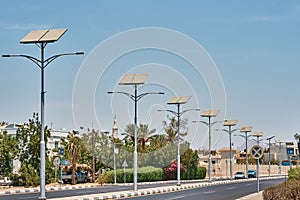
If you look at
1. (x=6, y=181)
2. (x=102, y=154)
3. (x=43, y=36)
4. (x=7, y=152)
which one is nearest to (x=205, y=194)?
(x=43, y=36)

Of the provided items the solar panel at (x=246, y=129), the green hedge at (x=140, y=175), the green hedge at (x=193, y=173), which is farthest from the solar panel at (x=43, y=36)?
the solar panel at (x=246, y=129)

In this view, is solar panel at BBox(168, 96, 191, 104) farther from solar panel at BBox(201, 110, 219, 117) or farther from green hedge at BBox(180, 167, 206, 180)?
green hedge at BBox(180, 167, 206, 180)

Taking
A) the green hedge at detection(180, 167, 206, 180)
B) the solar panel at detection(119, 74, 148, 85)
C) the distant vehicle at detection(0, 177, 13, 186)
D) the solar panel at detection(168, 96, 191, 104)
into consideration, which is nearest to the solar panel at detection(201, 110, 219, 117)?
the solar panel at detection(168, 96, 191, 104)

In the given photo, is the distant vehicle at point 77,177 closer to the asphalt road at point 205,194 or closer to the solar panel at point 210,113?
the solar panel at point 210,113

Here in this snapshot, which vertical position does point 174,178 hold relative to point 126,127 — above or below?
below

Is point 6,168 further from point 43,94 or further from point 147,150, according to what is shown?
point 43,94

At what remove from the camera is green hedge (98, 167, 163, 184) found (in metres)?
74.1

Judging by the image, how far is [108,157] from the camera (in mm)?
86625

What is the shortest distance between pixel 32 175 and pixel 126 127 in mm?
40947

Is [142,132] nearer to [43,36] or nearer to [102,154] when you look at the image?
[102,154]

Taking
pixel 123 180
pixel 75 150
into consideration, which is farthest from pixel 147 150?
pixel 75 150

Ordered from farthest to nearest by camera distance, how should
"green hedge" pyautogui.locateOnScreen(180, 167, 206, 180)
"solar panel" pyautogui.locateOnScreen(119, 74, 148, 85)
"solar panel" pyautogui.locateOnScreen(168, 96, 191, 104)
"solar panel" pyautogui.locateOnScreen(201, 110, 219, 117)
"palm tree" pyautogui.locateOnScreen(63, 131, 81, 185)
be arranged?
1. "green hedge" pyautogui.locateOnScreen(180, 167, 206, 180)
2. "solar panel" pyautogui.locateOnScreen(201, 110, 219, 117)
3. "palm tree" pyautogui.locateOnScreen(63, 131, 81, 185)
4. "solar panel" pyautogui.locateOnScreen(168, 96, 191, 104)
5. "solar panel" pyautogui.locateOnScreen(119, 74, 148, 85)

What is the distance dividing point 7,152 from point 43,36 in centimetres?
3868

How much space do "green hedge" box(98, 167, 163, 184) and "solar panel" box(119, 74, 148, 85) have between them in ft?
77.6
